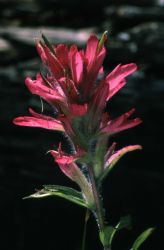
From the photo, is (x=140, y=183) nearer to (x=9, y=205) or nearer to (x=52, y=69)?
(x=9, y=205)

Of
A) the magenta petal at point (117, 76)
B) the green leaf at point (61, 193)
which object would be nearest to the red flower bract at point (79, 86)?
the magenta petal at point (117, 76)

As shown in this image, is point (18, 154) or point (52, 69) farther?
point (18, 154)

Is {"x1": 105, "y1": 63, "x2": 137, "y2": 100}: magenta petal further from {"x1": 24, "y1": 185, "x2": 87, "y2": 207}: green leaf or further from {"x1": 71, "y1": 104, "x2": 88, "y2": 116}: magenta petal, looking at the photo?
{"x1": 24, "y1": 185, "x2": 87, "y2": 207}: green leaf

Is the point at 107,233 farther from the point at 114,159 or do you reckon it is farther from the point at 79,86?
the point at 79,86

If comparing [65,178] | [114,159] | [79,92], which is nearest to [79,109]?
[79,92]

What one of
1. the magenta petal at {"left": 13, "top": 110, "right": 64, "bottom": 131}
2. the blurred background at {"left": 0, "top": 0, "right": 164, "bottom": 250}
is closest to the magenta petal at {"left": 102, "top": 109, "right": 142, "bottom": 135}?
the magenta petal at {"left": 13, "top": 110, "right": 64, "bottom": 131}

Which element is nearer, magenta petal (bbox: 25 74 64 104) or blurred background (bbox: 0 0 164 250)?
magenta petal (bbox: 25 74 64 104)

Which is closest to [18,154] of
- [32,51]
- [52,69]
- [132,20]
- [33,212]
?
[33,212]

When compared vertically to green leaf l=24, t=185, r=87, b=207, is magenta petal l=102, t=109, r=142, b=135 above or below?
above

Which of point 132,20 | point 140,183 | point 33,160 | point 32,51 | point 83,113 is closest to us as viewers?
point 83,113

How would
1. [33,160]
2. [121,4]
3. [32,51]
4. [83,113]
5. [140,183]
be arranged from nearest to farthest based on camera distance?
[83,113]
[140,183]
[33,160]
[32,51]
[121,4]

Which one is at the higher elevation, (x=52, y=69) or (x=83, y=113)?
(x=52, y=69)
